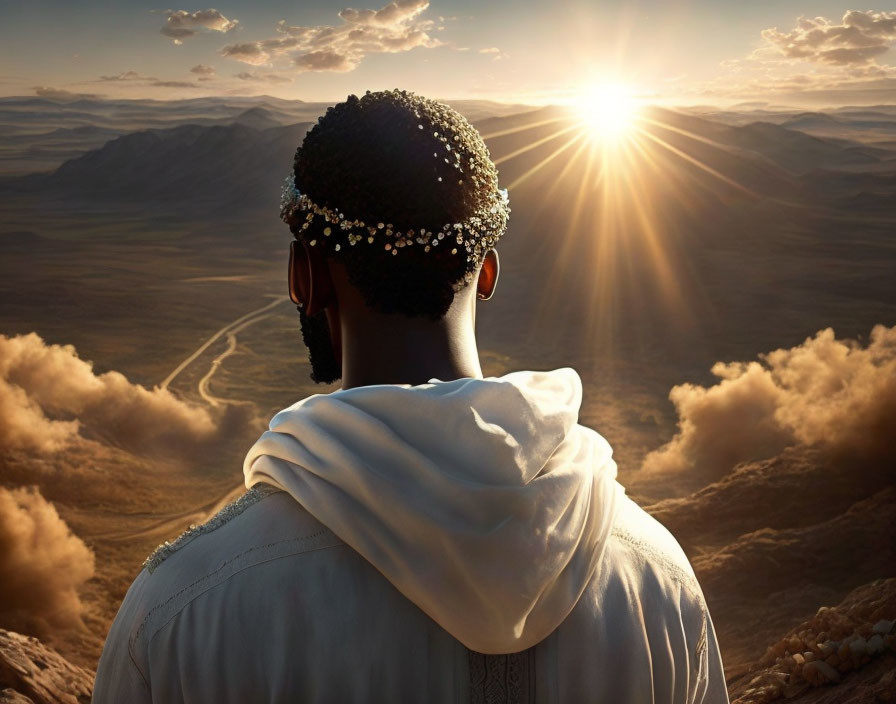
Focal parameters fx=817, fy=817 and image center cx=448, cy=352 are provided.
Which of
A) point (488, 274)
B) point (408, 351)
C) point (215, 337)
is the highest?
point (488, 274)

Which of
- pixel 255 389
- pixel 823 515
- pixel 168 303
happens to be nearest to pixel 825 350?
pixel 823 515

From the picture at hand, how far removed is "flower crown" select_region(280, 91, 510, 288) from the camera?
5.70 ft

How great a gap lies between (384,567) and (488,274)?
0.86 metres

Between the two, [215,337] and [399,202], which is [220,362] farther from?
[399,202]

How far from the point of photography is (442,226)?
5.74 feet

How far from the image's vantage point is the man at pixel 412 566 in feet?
4.79

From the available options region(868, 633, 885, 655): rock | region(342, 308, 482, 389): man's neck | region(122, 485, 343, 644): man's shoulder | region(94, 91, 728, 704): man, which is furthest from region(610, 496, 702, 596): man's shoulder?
region(868, 633, 885, 655): rock

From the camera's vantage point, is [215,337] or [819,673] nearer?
[819,673]

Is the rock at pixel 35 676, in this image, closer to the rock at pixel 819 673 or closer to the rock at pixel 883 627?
the rock at pixel 819 673

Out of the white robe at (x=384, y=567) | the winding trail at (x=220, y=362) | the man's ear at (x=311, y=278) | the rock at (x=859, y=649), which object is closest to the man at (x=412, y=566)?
the white robe at (x=384, y=567)

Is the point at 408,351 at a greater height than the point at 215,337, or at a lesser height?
greater

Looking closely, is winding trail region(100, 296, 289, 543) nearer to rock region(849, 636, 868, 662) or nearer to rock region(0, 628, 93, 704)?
rock region(0, 628, 93, 704)

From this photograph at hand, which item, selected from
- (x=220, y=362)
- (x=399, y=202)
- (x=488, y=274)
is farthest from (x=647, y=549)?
(x=220, y=362)

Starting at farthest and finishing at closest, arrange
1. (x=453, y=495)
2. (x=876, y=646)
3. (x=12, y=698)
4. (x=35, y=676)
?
(x=35, y=676) → (x=12, y=698) → (x=876, y=646) → (x=453, y=495)
